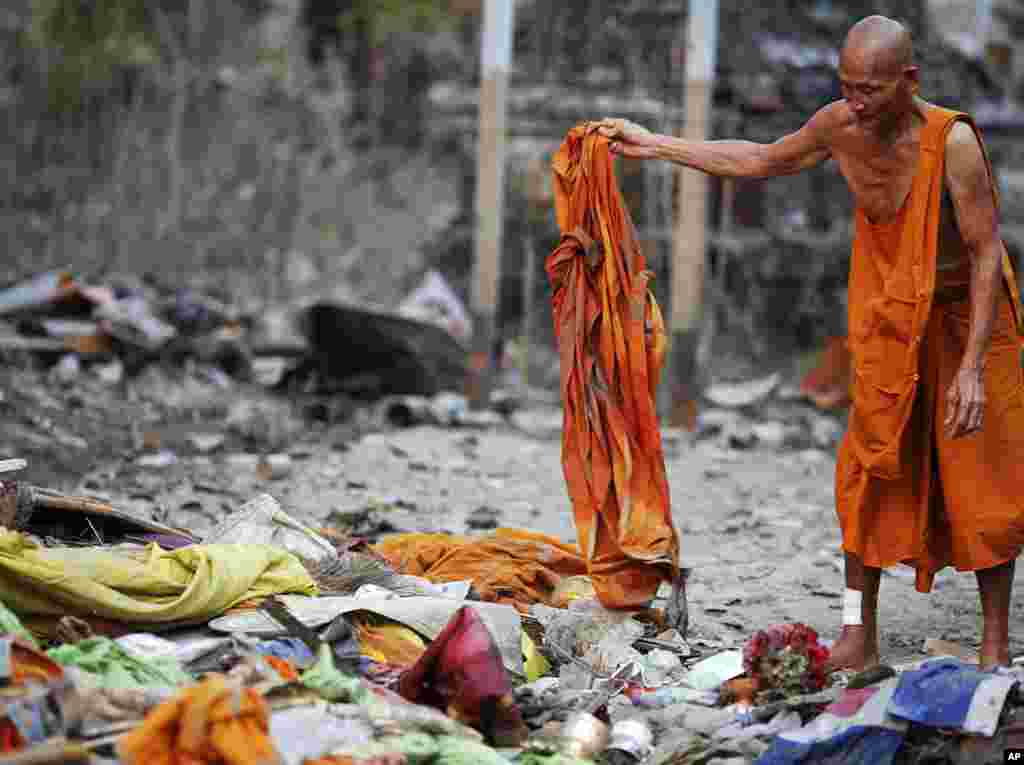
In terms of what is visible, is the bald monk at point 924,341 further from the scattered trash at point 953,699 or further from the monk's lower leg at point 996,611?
the scattered trash at point 953,699

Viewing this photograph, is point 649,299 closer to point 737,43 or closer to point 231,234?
point 737,43

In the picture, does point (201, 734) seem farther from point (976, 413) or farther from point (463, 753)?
point (976, 413)

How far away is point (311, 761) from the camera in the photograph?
3.34 meters

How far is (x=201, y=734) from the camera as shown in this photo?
3.12 meters

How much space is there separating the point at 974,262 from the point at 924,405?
49 cm

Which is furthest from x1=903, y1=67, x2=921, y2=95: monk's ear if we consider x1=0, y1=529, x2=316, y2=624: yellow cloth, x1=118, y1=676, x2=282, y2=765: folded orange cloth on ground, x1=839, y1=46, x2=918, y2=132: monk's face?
x1=118, y1=676, x2=282, y2=765: folded orange cloth on ground

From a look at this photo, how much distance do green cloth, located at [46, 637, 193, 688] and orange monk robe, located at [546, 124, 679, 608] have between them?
1.55m

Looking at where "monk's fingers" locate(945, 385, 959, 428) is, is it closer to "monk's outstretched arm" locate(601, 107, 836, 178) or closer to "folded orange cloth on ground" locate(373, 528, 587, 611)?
"monk's outstretched arm" locate(601, 107, 836, 178)

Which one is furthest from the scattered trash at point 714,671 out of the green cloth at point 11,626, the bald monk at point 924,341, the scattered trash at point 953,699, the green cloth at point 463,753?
the green cloth at point 11,626

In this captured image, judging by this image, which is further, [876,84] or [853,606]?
[853,606]

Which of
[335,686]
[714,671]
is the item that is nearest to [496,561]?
[714,671]

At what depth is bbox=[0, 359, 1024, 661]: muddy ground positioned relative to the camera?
5.59 m

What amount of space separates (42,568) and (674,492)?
3.98 m

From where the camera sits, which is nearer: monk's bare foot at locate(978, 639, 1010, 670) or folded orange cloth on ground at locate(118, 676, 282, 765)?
folded orange cloth on ground at locate(118, 676, 282, 765)
